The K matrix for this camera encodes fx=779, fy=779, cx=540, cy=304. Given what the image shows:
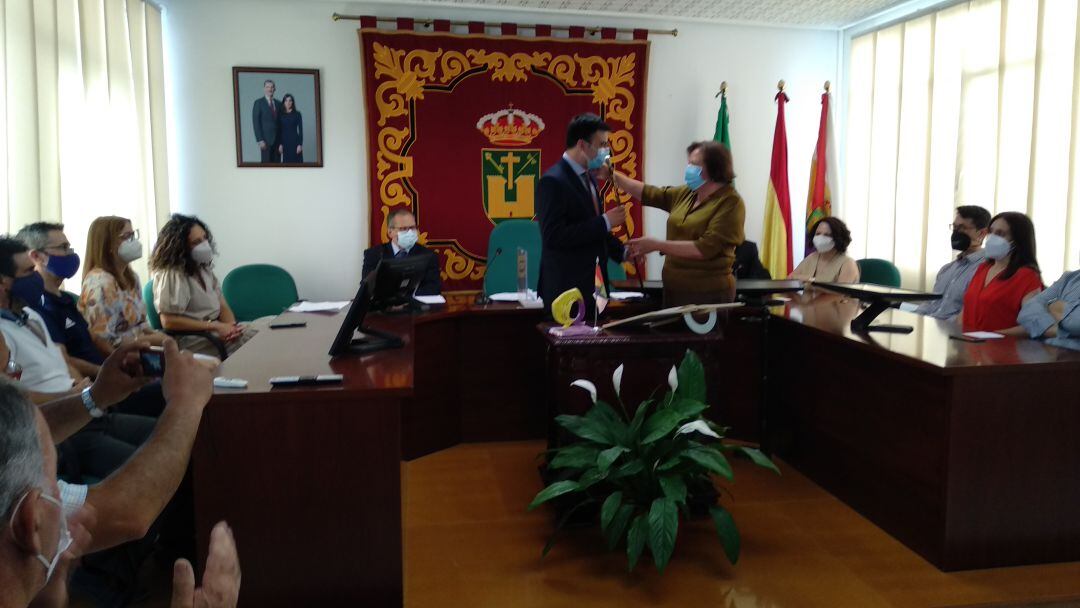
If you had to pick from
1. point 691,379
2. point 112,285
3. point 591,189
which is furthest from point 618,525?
point 112,285

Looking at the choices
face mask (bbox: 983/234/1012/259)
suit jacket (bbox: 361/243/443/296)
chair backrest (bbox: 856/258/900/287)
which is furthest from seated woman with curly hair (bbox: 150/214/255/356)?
chair backrest (bbox: 856/258/900/287)

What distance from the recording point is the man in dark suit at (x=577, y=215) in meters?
3.24

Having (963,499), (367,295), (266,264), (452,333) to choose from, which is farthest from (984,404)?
(266,264)

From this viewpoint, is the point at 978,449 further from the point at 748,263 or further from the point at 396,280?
the point at 748,263

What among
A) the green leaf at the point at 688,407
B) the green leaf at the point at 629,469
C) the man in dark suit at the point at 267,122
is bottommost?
the green leaf at the point at 629,469

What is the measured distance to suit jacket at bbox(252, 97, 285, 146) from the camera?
5164 millimetres

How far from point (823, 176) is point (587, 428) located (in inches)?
154

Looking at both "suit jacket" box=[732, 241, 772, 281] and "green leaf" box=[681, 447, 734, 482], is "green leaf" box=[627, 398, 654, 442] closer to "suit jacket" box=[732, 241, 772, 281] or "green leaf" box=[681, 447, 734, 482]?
"green leaf" box=[681, 447, 734, 482]

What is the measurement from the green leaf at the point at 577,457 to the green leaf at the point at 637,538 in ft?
0.92

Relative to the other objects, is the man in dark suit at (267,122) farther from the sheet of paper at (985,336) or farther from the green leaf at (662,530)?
the sheet of paper at (985,336)

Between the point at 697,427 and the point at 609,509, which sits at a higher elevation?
the point at 697,427

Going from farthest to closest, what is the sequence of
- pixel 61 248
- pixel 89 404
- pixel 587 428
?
pixel 61 248
pixel 587 428
pixel 89 404

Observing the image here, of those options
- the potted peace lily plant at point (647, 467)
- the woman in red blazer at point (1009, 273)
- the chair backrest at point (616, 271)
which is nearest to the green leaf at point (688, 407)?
the potted peace lily plant at point (647, 467)

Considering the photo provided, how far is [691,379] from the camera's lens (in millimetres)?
2814
